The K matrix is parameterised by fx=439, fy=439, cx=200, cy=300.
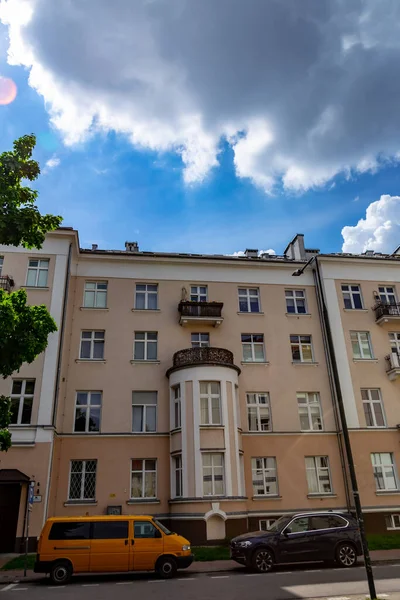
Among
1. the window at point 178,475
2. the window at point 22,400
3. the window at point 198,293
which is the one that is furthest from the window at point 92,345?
the window at point 178,475

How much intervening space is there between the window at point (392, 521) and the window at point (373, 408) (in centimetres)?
428

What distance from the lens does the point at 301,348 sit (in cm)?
2455

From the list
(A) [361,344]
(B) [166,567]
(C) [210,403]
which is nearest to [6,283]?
(C) [210,403]

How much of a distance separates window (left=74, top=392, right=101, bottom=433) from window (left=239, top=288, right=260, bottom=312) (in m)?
9.31

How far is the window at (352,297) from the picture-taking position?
25672mm

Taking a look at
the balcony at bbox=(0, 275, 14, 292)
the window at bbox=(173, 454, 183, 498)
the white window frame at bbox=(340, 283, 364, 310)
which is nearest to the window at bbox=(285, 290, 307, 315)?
the white window frame at bbox=(340, 283, 364, 310)

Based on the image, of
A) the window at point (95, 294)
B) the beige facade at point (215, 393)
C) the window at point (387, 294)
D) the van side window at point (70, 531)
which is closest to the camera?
the van side window at point (70, 531)

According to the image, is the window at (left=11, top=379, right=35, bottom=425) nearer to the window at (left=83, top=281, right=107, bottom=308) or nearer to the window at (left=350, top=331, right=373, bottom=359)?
the window at (left=83, top=281, right=107, bottom=308)

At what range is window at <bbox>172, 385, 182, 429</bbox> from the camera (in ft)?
68.8

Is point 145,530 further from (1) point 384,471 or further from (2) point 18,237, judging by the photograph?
(1) point 384,471

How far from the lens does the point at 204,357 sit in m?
21.7

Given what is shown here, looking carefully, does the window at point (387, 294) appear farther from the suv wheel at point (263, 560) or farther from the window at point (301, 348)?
the suv wheel at point (263, 560)

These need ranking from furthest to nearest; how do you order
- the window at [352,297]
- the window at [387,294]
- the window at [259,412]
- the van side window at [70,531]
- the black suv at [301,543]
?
the window at [387,294] < the window at [352,297] < the window at [259,412] < the black suv at [301,543] < the van side window at [70,531]

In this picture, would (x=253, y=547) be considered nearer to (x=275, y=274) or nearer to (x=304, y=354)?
(x=304, y=354)
